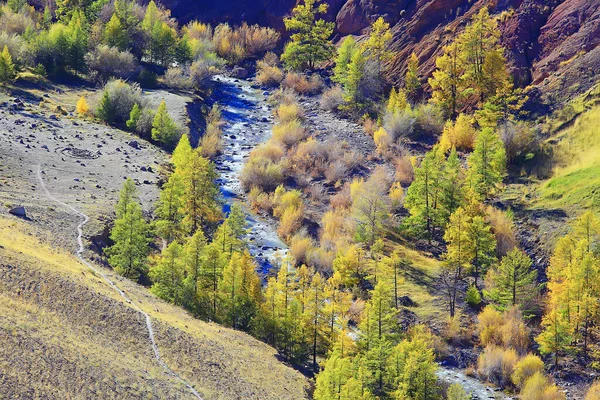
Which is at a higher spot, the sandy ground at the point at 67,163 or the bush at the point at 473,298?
the sandy ground at the point at 67,163

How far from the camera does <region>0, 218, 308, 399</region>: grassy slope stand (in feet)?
123

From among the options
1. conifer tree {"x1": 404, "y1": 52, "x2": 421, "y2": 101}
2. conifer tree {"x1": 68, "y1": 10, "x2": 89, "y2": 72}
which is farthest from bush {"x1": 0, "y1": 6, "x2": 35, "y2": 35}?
conifer tree {"x1": 404, "y1": 52, "x2": 421, "y2": 101}

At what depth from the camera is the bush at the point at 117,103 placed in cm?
8669

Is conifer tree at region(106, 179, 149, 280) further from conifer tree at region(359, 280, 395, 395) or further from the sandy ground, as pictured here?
conifer tree at region(359, 280, 395, 395)

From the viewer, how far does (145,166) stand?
248ft

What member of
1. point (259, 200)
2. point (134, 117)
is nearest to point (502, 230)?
point (259, 200)

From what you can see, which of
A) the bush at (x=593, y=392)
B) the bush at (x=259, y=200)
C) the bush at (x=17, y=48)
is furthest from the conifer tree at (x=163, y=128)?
the bush at (x=593, y=392)

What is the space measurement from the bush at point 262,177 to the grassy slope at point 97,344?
27.9 m

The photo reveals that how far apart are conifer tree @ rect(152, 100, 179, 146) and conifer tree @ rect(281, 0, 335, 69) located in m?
28.3

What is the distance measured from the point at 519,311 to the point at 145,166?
115 feet

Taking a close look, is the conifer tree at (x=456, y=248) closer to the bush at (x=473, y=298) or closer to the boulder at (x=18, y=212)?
Result: the bush at (x=473, y=298)

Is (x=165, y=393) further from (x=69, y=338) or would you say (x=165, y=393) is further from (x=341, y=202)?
(x=341, y=202)

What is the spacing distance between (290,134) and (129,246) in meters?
35.2

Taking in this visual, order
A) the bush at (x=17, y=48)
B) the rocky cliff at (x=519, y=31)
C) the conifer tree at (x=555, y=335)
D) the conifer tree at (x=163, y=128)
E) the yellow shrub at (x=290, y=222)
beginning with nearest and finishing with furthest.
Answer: the conifer tree at (x=555, y=335), the yellow shrub at (x=290, y=222), the rocky cliff at (x=519, y=31), the conifer tree at (x=163, y=128), the bush at (x=17, y=48)
